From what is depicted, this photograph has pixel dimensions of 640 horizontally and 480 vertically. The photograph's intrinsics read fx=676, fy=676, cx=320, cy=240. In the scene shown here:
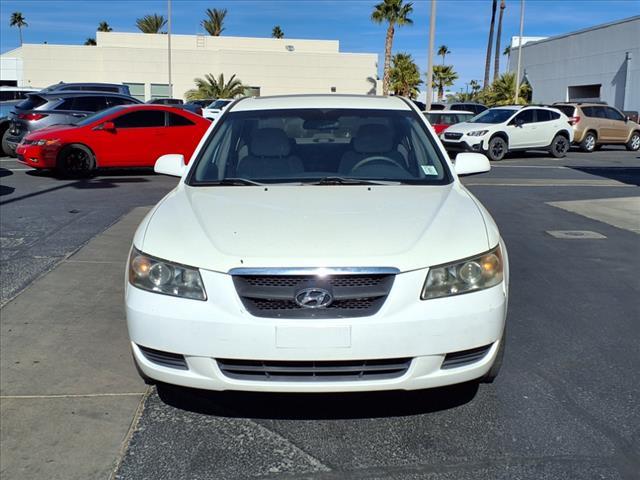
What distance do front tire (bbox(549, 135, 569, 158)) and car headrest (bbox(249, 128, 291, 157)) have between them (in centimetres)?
1769

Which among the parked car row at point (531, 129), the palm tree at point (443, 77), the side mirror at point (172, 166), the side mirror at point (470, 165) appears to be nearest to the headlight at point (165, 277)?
the side mirror at point (172, 166)

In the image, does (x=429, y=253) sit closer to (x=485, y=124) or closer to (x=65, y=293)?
(x=65, y=293)

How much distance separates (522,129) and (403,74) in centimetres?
Result: 3033

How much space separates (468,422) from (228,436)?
4.11ft

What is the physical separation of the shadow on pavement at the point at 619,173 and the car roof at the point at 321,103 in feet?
36.1

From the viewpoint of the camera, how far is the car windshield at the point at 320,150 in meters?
4.46

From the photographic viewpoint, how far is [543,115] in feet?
67.0

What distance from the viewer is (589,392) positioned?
12.8 feet

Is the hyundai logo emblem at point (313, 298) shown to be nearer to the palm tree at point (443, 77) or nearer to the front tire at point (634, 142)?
the front tire at point (634, 142)

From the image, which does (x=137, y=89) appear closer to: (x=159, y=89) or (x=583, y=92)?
(x=159, y=89)

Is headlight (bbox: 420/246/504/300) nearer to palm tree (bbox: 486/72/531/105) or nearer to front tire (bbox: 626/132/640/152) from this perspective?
front tire (bbox: 626/132/640/152)

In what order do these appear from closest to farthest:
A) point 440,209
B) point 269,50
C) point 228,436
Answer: point 228,436, point 440,209, point 269,50

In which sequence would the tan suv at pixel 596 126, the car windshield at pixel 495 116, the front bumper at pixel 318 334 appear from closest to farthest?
the front bumper at pixel 318 334 → the car windshield at pixel 495 116 → the tan suv at pixel 596 126

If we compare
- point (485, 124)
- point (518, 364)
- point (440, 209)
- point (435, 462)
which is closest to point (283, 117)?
point (440, 209)
